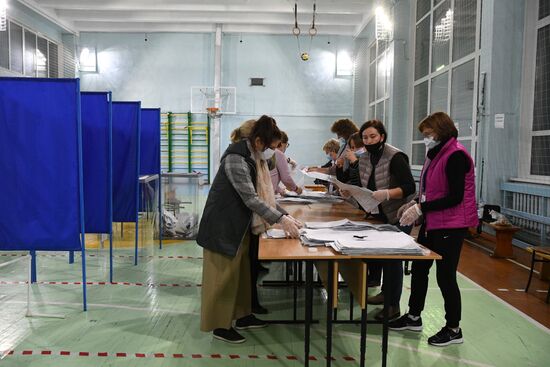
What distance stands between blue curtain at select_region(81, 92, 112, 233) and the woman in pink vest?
93.3 inches

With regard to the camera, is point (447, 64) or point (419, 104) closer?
point (447, 64)

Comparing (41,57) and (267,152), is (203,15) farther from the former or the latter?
(267,152)

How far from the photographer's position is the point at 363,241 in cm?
202

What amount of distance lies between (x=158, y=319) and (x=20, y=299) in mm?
1191

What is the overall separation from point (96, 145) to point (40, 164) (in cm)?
70

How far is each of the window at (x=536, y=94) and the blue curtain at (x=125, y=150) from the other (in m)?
4.39

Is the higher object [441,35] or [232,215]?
[441,35]

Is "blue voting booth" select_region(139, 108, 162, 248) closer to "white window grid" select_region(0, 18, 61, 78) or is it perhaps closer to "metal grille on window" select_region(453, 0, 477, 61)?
"metal grille on window" select_region(453, 0, 477, 61)

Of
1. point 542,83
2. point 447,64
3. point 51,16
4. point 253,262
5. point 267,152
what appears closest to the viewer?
point 267,152

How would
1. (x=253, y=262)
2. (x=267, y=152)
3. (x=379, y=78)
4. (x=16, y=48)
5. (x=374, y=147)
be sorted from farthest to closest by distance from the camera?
(x=379, y=78) → (x=16, y=48) → (x=253, y=262) → (x=374, y=147) → (x=267, y=152)

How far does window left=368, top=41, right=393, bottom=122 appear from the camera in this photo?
9.88m

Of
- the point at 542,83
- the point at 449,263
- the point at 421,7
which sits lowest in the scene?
the point at 449,263

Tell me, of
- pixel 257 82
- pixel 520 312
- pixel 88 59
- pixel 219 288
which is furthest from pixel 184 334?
pixel 88 59

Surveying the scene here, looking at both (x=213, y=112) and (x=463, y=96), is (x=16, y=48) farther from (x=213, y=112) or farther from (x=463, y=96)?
(x=463, y=96)
